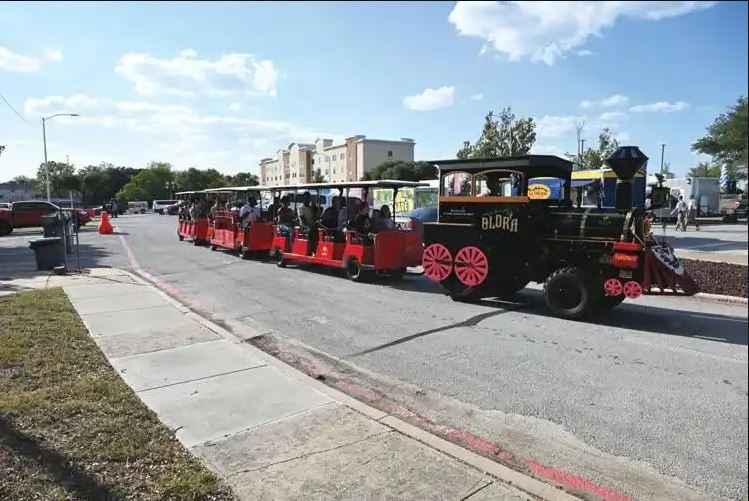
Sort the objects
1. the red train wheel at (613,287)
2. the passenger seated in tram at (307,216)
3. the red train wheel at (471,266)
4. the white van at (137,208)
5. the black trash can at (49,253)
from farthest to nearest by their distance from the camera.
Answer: the white van at (137,208) < the passenger seated in tram at (307,216) < the black trash can at (49,253) < the red train wheel at (471,266) < the red train wheel at (613,287)

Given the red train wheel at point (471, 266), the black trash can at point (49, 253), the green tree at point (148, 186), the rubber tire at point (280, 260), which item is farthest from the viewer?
the green tree at point (148, 186)

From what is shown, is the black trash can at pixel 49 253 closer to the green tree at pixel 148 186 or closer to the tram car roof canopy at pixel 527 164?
the tram car roof canopy at pixel 527 164

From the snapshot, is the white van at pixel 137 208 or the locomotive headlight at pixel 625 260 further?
the white van at pixel 137 208

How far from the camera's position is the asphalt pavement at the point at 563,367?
400 centimetres

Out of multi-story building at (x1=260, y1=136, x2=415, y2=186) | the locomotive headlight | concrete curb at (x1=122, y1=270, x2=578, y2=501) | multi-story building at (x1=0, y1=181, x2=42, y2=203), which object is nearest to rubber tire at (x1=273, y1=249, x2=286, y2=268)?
concrete curb at (x1=122, y1=270, x2=578, y2=501)

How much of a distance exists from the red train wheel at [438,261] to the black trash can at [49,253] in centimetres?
976

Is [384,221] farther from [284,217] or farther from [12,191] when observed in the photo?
[12,191]

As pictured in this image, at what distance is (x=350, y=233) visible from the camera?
41.2ft

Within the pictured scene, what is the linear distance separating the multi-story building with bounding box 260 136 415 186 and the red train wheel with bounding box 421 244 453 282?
240 ft

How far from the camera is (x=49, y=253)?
13891 millimetres

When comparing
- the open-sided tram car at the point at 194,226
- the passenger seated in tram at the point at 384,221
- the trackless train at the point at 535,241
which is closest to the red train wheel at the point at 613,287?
the trackless train at the point at 535,241

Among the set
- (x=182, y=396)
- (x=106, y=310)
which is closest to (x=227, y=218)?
(x=106, y=310)

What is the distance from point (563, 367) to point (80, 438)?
4671 millimetres

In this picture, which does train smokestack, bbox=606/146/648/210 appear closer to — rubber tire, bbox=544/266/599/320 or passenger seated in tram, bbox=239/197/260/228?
rubber tire, bbox=544/266/599/320
